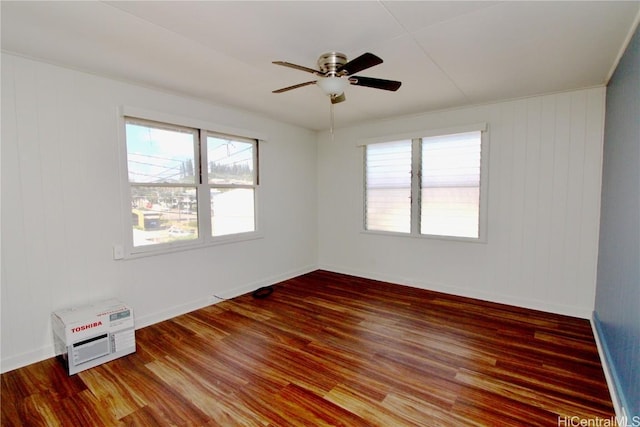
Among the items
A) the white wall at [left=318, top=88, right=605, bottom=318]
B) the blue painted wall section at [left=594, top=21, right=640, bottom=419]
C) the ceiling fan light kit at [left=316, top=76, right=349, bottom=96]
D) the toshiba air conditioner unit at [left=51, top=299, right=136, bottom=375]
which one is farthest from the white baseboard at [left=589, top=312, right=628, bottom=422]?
the toshiba air conditioner unit at [left=51, top=299, right=136, bottom=375]

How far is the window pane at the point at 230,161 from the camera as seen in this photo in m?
3.75

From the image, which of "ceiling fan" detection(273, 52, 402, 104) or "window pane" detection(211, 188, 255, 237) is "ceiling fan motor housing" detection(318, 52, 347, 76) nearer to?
"ceiling fan" detection(273, 52, 402, 104)

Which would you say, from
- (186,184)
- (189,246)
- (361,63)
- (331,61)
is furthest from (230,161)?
(361,63)

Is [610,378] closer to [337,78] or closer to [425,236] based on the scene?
[425,236]

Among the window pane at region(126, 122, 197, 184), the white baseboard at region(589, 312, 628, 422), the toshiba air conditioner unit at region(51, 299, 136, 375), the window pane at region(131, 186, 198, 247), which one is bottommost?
the white baseboard at region(589, 312, 628, 422)

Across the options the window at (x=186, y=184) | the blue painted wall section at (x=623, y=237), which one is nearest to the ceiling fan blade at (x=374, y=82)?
the blue painted wall section at (x=623, y=237)

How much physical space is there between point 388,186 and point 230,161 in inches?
90.1

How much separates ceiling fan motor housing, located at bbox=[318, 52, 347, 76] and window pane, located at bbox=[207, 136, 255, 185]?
1916 millimetres

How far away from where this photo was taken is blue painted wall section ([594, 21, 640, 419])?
5.71 ft

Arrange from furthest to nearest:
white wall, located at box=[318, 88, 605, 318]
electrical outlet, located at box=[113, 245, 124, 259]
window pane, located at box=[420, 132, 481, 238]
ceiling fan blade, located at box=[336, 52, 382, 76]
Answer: window pane, located at box=[420, 132, 481, 238] < white wall, located at box=[318, 88, 605, 318] < electrical outlet, located at box=[113, 245, 124, 259] < ceiling fan blade, located at box=[336, 52, 382, 76]

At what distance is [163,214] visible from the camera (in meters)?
3.32

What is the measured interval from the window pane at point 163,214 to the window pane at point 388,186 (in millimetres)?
2573

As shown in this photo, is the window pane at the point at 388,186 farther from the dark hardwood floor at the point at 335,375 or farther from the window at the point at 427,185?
the dark hardwood floor at the point at 335,375

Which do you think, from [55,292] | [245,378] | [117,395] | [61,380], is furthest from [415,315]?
[55,292]
